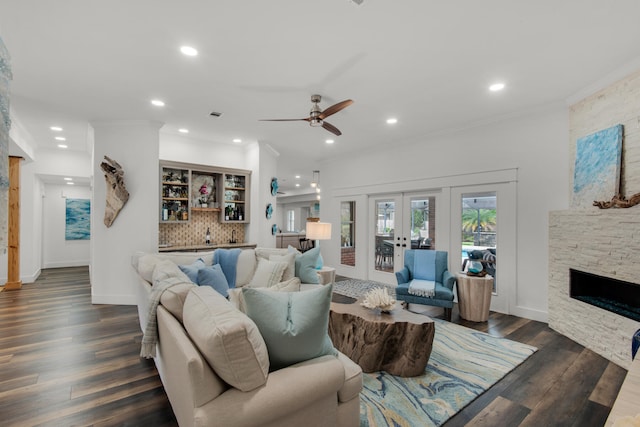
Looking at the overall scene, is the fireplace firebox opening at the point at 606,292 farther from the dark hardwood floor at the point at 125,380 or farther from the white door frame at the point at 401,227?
the white door frame at the point at 401,227

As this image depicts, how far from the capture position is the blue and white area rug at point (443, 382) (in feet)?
7.00

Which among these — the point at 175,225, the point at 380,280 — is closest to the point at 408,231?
the point at 380,280

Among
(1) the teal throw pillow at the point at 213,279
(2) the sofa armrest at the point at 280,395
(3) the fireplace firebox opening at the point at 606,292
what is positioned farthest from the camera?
(1) the teal throw pillow at the point at 213,279

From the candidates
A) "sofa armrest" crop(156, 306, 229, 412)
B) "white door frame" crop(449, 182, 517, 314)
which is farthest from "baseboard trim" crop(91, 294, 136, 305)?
"white door frame" crop(449, 182, 517, 314)

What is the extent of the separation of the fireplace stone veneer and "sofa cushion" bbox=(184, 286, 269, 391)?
11.5 feet

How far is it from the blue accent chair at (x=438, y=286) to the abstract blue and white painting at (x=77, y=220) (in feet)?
28.4

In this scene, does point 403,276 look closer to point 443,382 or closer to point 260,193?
point 443,382

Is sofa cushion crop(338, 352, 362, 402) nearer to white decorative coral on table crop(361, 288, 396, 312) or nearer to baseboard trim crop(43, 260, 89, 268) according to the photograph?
white decorative coral on table crop(361, 288, 396, 312)

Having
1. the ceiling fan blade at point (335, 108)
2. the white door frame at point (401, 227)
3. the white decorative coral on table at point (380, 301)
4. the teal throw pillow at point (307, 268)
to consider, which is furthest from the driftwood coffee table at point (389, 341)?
the white door frame at point (401, 227)

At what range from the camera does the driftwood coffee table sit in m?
2.61

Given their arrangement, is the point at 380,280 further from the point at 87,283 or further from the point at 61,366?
the point at 87,283

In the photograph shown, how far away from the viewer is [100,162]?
4676mm

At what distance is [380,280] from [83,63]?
5688 mm

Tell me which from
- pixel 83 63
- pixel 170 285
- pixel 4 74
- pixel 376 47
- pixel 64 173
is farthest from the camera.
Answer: pixel 64 173
